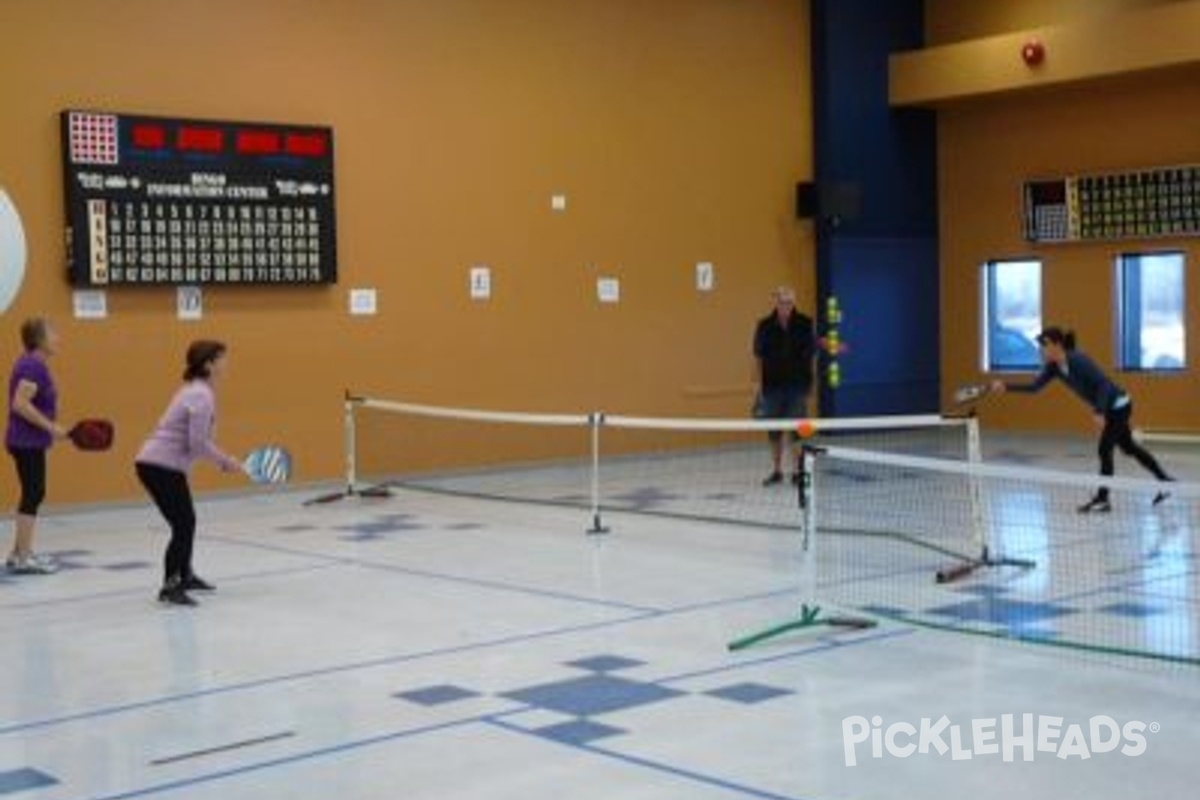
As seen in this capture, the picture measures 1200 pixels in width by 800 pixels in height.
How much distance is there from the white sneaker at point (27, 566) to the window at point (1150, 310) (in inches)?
507

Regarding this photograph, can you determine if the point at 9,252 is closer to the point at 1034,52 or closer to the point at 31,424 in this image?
the point at 31,424

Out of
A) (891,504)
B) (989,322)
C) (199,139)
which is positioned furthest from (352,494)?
(989,322)

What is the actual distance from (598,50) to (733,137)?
2171 mm

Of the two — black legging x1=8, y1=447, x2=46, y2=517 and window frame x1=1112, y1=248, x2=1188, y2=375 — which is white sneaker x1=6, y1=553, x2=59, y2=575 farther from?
window frame x1=1112, y1=248, x2=1188, y2=375

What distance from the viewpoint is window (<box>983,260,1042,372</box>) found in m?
20.4

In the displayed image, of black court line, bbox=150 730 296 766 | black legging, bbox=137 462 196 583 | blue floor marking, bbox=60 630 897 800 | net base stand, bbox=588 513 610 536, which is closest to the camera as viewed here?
blue floor marking, bbox=60 630 897 800

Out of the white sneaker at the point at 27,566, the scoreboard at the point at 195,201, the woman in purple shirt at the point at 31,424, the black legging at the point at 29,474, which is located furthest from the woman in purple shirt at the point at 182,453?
the scoreboard at the point at 195,201

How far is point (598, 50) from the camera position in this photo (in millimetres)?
17812

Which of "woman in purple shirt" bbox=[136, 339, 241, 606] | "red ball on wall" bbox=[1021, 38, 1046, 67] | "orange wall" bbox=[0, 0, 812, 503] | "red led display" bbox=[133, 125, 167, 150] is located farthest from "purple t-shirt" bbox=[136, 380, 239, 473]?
"red ball on wall" bbox=[1021, 38, 1046, 67]

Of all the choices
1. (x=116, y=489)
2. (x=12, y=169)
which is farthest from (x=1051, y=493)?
(x=12, y=169)

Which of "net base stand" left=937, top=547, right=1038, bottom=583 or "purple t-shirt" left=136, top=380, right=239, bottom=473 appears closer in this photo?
"purple t-shirt" left=136, top=380, right=239, bottom=473

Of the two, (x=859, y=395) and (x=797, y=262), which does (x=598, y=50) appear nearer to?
(x=797, y=262)

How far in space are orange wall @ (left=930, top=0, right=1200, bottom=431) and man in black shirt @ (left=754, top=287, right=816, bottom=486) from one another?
17.5 ft

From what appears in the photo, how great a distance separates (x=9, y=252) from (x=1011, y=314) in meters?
12.8
